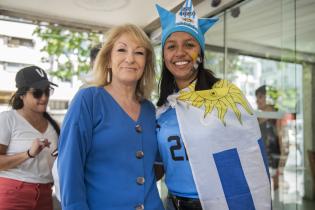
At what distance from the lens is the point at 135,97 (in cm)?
192

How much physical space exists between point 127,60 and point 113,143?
0.49m

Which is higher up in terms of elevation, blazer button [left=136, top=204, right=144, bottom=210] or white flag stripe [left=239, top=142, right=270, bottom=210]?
white flag stripe [left=239, top=142, right=270, bottom=210]

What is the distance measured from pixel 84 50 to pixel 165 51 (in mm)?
6091

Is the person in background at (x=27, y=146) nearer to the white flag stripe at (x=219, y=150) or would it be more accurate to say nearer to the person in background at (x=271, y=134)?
the white flag stripe at (x=219, y=150)

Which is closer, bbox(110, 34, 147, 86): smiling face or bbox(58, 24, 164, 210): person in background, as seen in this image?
bbox(58, 24, 164, 210): person in background

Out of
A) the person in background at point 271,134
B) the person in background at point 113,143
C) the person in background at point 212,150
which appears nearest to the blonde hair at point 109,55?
→ the person in background at point 113,143

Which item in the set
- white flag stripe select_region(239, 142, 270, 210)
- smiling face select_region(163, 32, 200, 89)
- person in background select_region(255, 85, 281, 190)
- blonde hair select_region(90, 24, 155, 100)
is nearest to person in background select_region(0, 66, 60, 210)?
blonde hair select_region(90, 24, 155, 100)

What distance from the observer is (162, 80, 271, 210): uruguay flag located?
1.67 m

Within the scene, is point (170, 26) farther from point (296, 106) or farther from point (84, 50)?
point (84, 50)

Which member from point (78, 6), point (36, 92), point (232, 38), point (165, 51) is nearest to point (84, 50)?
point (78, 6)

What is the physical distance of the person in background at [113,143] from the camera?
1491 mm

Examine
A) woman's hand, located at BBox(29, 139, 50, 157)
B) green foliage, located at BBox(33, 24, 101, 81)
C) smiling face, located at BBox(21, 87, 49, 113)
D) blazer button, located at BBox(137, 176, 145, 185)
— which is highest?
green foliage, located at BBox(33, 24, 101, 81)

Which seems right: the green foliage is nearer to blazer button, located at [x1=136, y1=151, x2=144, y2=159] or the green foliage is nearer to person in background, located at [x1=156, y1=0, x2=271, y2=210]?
person in background, located at [x1=156, y1=0, x2=271, y2=210]

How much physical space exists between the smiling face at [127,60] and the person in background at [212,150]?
30cm
